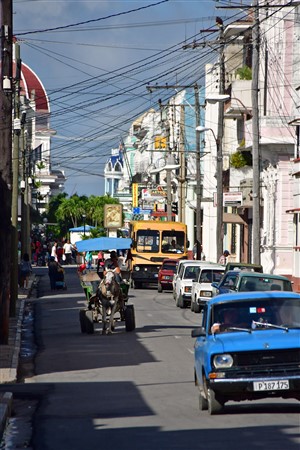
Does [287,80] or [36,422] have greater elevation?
[287,80]

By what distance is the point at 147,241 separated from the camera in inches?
2279

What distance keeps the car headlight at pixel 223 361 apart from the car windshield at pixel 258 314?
95 cm

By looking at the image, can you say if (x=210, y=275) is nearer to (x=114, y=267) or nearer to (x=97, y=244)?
(x=97, y=244)

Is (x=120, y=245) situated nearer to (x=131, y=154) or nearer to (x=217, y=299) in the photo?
(x=217, y=299)

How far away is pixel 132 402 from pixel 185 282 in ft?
85.3

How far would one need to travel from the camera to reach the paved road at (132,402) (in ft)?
45.8

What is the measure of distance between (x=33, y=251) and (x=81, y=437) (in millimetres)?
83433

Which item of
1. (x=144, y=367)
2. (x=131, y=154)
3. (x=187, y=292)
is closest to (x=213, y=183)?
(x=187, y=292)

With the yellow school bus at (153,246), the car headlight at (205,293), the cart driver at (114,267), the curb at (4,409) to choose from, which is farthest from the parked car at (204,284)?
the curb at (4,409)

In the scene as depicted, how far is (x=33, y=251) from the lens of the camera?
97562mm

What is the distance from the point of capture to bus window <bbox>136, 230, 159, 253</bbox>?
57531mm

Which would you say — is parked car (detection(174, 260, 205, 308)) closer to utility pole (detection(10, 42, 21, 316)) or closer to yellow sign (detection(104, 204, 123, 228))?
utility pole (detection(10, 42, 21, 316))

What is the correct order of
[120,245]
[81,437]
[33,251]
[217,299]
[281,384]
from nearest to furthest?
[81,437] < [281,384] < [217,299] < [120,245] < [33,251]

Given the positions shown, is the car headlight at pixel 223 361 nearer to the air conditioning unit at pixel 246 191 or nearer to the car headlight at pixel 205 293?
the car headlight at pixel 205 293
